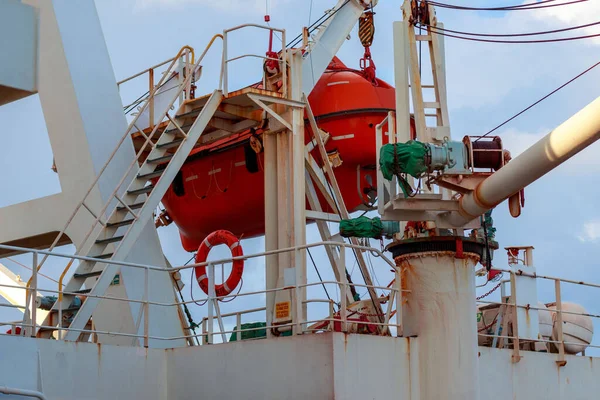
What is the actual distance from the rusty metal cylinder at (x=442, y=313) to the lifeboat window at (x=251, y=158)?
14.9 feet

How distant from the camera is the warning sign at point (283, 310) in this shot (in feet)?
44.5

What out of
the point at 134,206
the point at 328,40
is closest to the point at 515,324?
the point at 134,206

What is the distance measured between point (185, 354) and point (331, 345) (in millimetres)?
2273

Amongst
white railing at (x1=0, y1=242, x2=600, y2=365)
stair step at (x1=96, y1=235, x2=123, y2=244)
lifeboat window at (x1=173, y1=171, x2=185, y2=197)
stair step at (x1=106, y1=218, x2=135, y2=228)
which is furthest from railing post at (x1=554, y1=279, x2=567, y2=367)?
lifeboat window at (x1=173, y1=171, x2=185, y2=197)

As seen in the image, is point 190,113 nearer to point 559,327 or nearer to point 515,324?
point 515,324

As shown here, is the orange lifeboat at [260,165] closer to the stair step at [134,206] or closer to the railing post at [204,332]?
the stair step at [134,206]

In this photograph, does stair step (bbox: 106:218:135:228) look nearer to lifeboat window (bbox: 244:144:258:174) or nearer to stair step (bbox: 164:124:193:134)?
stair step (bbox: 164:124:193:134)

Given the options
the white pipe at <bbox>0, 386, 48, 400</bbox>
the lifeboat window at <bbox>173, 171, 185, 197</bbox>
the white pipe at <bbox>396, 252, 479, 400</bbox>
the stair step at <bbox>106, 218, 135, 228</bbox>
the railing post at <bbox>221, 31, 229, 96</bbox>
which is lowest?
the white pipe at <bbox>0, 386, 48, 400</bbox>

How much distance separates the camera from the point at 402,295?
1281cm

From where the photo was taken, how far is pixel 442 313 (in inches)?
494

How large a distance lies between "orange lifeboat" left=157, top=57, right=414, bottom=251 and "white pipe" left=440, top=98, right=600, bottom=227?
4.48 metres

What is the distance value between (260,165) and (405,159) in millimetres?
5469

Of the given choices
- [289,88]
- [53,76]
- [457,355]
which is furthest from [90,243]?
[457,355]

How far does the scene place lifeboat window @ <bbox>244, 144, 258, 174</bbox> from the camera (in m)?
16.8
